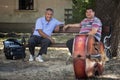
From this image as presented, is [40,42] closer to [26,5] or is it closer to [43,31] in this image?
[43,31]

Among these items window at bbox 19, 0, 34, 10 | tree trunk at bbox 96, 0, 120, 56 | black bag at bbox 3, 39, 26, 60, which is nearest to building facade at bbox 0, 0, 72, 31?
window at bbox 19, 0, 34, 10

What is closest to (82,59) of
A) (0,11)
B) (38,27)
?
(38,27)

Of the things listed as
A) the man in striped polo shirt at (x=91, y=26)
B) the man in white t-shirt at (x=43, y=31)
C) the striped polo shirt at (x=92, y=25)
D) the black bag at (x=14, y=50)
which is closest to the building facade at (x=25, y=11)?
the black bag at (x=14, y=50)

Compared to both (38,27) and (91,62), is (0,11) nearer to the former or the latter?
(38,27)

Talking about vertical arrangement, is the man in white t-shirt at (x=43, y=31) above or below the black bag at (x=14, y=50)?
above

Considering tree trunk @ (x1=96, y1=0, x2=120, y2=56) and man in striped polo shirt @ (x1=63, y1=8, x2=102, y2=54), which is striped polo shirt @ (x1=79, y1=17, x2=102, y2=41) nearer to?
man in striped polo shirt @ (x1=63, y1=8, x2=102, y2=54)

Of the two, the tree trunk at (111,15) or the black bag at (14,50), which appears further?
the black bag at (14,50)

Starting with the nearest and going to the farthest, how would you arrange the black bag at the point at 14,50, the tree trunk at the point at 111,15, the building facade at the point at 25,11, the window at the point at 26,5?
the tree trunk at the point at 111,15, the black bag at the point at 14,50, the building facade at the point at 25,11, the window at the point at 26,5

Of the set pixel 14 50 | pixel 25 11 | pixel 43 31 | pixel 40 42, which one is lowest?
pixel 25 11

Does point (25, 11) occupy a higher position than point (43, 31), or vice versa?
point (43, 31)

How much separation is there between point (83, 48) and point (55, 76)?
0.98 meters

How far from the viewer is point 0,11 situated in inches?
1017

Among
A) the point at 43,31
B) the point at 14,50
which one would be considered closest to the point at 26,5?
the point at 14,50

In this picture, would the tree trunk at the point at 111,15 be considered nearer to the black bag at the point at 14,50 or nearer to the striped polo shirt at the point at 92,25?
the striped polo shirt at the point at 92,25
